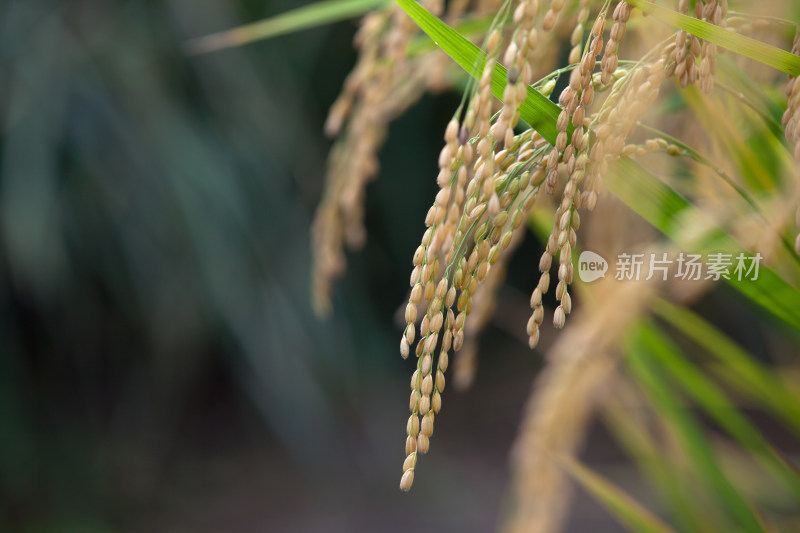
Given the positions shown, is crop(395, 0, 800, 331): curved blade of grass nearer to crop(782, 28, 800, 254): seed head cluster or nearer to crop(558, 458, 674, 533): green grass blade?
crop(782, 28, 800, 254): seed head cluster

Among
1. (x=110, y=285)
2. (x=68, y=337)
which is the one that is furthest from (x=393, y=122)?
(x=68, y=337)

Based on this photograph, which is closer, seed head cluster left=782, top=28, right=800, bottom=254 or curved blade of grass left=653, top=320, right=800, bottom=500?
seed head cluster left=782, top=28, right=800, bottom=254

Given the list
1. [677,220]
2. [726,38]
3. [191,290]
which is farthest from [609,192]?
[191,290]

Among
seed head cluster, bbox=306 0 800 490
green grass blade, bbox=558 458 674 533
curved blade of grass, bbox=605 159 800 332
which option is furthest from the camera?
green grass blade, bbox=558 458 674 533

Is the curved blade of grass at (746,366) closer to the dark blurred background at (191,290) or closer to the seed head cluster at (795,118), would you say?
the seed head cluster at (795,118)

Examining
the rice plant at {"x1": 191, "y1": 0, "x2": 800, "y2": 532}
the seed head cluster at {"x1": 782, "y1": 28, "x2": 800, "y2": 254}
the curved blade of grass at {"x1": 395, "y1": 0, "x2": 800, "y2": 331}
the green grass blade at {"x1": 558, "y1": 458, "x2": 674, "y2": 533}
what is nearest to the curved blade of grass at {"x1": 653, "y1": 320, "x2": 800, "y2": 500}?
the rice plant at {"x1": 191, "y1": 0, "x2": 800, "y2": 532}

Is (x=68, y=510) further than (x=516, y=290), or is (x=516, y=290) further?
(x=516, y=290)

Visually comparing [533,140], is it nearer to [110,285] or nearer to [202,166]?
[202,166]
